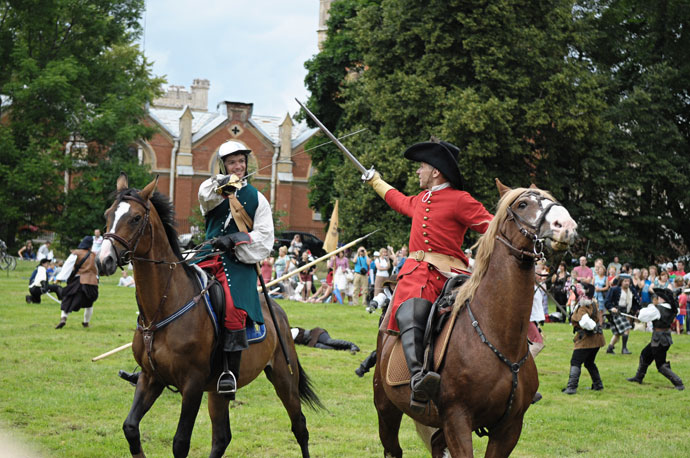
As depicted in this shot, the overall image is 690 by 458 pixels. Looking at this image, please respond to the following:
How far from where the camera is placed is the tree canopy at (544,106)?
31938mm

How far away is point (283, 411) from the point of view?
10883 mm

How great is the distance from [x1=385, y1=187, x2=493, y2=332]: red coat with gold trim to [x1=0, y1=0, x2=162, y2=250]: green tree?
3817cm

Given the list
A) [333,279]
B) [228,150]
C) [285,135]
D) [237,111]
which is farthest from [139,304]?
[237,111]

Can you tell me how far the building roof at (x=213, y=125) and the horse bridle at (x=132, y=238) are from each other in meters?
58.3

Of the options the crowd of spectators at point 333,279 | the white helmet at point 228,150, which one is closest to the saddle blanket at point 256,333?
the white helmet at point 228,150

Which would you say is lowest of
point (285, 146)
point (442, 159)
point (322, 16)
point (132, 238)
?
point (132, 238)

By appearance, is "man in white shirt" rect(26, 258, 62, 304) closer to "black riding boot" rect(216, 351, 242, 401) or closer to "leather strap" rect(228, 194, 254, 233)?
→ "leather strap" rect(228, 194, 254, 233)

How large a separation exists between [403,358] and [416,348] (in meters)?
→ 0.30

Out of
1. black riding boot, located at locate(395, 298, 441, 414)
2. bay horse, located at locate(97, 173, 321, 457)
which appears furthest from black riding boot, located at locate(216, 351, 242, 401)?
black riding boot, located at locate(395, 298, 441, 414)

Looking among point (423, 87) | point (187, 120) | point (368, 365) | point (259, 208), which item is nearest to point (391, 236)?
point (423, 87)

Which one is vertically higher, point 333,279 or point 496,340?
point 496,340

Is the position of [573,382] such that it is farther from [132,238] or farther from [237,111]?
[237,111]

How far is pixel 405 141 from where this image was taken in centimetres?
3438

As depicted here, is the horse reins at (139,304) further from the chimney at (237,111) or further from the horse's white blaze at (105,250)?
the chimney at (237,111)
